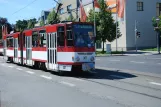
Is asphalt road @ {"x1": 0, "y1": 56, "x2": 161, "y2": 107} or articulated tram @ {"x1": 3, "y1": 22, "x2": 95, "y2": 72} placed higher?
articulated tram @ {"x1": 3, "y1": 22, "x2": 95, "y2": 72}

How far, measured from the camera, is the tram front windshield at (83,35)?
17547 mm

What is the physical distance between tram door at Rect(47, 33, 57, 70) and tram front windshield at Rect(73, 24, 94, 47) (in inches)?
59.3

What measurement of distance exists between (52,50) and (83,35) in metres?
2.21

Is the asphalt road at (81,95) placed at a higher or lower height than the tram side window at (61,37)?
lower

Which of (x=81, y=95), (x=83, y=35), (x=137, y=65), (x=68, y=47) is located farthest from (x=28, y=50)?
(x=81, y=95)

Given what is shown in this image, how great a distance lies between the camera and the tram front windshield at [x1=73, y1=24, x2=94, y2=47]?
1755cm

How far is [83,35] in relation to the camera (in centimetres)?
1778

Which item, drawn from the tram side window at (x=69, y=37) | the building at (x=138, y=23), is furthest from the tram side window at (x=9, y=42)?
the building at (x=138, y=23)

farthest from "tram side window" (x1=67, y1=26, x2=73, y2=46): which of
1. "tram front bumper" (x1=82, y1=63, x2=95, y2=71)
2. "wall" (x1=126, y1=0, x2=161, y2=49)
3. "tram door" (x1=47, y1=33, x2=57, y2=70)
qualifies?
"wall" (x1=126, y1=0, x2=161, y2=49)

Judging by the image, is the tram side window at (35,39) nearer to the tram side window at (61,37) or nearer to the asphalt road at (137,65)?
the tram side window at (61,37)

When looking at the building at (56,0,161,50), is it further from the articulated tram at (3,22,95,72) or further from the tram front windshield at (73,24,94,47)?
the tram front windshield at (73,24,94,47)

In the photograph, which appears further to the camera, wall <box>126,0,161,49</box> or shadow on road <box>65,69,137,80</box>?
wall <box>126,0,161,49</box>

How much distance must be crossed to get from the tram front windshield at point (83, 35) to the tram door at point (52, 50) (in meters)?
1.51

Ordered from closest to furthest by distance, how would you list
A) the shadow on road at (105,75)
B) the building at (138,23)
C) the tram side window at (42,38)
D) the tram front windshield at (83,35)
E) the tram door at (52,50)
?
1. the shadow on road at (105,75)
2. the tram front windshield at (83,35)
3. the tram door at (52,50)
4. the tram side window at (42,38)
5. the building at (138,23)
